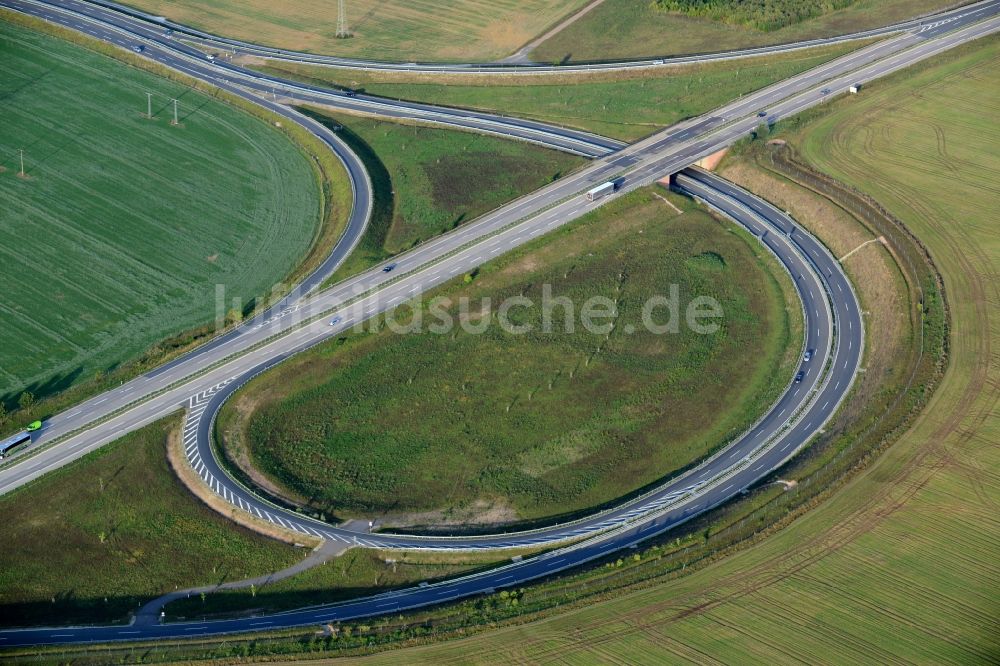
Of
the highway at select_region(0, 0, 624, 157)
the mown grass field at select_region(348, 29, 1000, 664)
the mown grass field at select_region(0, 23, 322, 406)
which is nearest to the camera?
the mown grass field at select_region(348, 29, 1000, 664)

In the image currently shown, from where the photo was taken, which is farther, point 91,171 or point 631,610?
point 91,171

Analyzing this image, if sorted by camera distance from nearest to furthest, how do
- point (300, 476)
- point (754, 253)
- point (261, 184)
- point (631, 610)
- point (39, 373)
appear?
point (631, 610)
point (300, 476)
point (39, 373)
point (754, 253)
point (261, 184)

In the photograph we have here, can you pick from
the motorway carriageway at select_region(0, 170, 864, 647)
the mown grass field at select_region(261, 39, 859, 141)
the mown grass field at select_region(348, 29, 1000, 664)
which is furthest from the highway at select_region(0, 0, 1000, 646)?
the mown grass field at select_region(348, 29, 1000, 664)

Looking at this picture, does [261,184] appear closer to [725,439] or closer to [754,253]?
[754,253]

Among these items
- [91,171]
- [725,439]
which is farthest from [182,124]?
[725,439]

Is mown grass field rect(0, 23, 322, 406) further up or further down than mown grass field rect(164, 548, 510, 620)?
further up

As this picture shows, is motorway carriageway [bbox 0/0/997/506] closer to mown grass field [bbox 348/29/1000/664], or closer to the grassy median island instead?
the grassy median island
